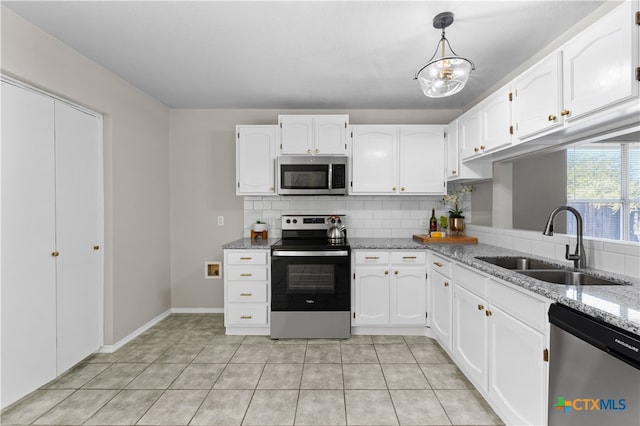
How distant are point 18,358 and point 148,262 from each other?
130 centimetres

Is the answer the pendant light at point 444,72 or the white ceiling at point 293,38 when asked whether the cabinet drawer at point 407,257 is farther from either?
the white ceiling at point 293,38

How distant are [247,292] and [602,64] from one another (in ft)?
9.69

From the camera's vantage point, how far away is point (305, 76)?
102 inches

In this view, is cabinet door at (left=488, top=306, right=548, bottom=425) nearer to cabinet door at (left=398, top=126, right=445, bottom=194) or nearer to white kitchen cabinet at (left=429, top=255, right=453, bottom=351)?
white kitchen cabinet at (left=429, top=255, right=453, bottom=351)

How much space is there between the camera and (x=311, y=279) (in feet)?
8.95

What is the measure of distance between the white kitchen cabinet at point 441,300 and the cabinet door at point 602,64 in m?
1.37

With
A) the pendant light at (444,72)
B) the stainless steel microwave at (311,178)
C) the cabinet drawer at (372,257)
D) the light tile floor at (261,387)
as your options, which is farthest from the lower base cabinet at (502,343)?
the stainless steel microwave at (311,178)

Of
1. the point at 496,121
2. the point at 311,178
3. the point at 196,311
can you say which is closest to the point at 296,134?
the point at 311,178

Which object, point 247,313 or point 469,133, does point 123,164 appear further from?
point 469,133

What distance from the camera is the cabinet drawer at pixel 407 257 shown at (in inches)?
110

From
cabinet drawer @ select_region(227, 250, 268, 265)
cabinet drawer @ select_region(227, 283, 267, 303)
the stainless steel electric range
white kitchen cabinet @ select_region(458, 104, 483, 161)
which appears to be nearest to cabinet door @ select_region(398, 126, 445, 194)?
white kitchen cabinet @ select_region(458, 104, 483, 161)

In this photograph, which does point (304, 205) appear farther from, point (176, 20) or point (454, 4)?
point (454, 4)

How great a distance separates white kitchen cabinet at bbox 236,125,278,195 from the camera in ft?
10.2

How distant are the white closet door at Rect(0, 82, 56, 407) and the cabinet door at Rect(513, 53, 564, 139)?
328cm
